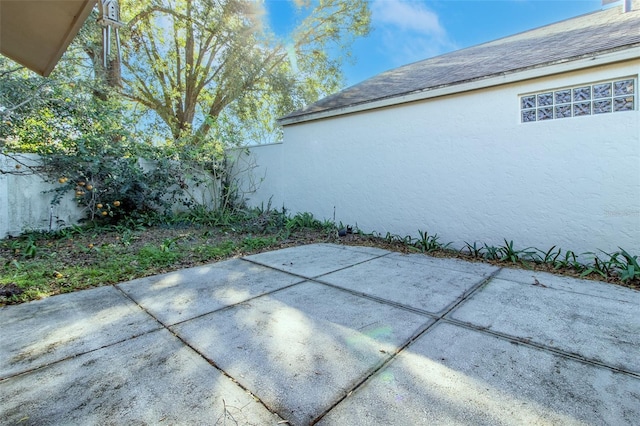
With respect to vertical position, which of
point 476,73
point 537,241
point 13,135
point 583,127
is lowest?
point 537,241

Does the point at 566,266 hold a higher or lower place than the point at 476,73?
lower

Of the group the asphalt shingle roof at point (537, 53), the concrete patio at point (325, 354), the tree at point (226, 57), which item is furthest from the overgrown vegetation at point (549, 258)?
the tree at point (226, 57)

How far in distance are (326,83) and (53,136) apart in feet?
30.7

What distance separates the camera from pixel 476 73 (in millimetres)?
4645

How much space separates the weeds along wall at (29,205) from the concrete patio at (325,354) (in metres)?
3.71

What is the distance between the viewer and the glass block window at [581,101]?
3590 mm

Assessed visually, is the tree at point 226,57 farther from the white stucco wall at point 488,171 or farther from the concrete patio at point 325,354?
the concrete patio at point 325,354

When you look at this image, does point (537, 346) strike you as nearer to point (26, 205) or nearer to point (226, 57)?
point (26, 205)

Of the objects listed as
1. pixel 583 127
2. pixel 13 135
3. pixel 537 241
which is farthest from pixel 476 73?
pixel 13 135

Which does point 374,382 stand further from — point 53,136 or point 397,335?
point 53,136

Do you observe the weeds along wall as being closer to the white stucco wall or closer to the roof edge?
the white stucco wall

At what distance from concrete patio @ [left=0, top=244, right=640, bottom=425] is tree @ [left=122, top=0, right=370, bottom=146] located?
7.98 metres

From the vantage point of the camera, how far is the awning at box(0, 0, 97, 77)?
1.89 meters

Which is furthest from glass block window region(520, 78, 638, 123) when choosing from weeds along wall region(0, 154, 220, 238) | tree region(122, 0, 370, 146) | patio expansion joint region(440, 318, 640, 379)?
tree region(122, 0, 370, 146)
